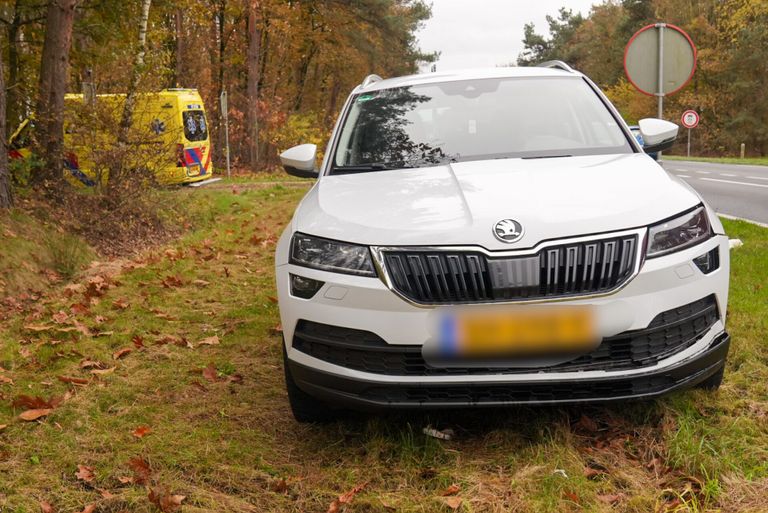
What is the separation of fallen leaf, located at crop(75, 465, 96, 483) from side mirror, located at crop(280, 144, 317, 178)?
212 centimetres

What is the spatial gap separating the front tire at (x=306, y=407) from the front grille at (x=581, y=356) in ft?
1.43

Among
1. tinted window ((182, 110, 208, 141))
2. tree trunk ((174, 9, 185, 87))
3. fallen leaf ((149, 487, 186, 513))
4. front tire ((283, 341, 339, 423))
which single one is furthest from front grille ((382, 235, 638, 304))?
tree trunk ((174, 9, 185, 87))

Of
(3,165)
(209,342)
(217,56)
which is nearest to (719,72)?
(217,56)

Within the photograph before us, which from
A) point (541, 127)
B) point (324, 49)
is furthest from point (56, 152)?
point (324, 49)

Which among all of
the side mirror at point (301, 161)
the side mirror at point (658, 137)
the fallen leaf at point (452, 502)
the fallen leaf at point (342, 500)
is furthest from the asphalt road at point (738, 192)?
the fallen leaf at point (342, 500)

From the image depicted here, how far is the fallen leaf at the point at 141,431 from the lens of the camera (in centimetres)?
369

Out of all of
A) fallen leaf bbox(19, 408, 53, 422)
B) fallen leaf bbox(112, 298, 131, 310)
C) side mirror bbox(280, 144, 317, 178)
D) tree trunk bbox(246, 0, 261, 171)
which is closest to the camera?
fallen leaf bbox(19, 408, 53, 422)

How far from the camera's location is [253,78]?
30078mm

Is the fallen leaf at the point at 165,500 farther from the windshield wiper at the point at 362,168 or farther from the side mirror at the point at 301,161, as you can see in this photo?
the side mirror at the point at 301,161

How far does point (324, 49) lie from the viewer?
36.1m

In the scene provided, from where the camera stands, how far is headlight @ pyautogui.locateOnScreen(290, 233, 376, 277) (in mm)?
3117

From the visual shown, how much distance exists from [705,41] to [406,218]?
168 feet

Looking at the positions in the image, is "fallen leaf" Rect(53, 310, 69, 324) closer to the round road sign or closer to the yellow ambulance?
the yellow ambulance

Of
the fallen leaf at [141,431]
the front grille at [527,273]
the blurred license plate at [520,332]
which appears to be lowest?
the fallen leaf at [141,431]
